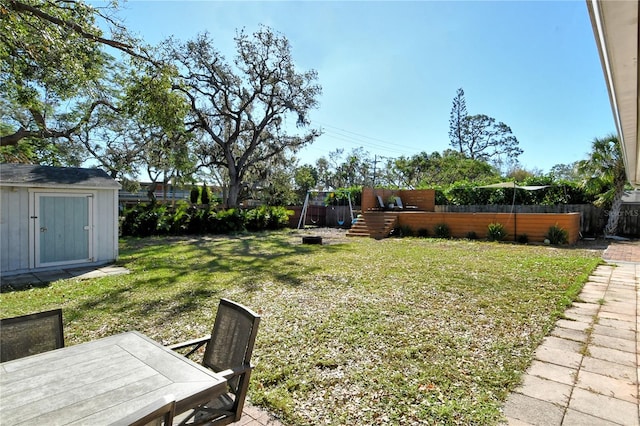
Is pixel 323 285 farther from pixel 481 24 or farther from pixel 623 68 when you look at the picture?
pixel 481 24

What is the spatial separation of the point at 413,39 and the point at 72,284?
421 inches

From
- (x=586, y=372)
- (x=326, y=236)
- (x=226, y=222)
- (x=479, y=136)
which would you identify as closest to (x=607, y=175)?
(x=326, y=236)

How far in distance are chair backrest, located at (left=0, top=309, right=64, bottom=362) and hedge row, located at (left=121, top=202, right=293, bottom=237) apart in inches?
465

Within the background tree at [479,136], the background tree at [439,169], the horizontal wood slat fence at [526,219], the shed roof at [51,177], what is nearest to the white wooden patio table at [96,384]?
the shed roof at [51,177]

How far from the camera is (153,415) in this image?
108 cm

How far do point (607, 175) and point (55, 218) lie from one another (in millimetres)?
16213

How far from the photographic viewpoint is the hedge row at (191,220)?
12688mm

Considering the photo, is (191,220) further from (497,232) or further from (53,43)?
(497,232)

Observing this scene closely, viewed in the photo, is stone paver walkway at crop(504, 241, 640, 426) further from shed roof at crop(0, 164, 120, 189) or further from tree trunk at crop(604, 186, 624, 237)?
tree trunk at crop(604, 186, 624, 237)

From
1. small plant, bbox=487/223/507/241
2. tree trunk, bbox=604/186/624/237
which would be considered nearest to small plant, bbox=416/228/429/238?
small plant, bbox=487/223/507/241

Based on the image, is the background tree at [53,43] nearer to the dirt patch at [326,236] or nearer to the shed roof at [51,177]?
the shed roof at [51,177]

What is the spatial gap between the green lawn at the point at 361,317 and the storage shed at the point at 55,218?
89 cm

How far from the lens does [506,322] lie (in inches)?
148

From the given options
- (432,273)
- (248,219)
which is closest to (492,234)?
(432,273)
